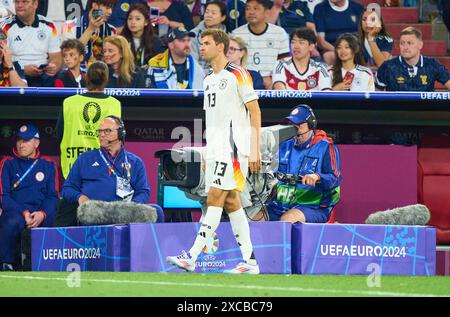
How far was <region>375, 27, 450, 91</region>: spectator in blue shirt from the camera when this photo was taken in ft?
39.5

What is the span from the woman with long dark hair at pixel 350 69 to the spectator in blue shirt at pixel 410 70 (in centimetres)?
18

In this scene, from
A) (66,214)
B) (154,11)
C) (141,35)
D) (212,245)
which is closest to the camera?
(212,245)

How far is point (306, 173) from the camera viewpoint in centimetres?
982

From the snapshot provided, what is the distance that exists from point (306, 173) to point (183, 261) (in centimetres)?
186

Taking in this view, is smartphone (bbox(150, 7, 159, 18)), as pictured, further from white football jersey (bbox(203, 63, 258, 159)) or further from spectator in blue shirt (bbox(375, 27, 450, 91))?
white football jersey (bbox(203, 63, 258, 159))

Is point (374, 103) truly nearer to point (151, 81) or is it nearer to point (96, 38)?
point (151, 81)

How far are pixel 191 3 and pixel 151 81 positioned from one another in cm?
201

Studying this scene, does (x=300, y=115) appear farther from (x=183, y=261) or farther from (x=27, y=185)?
(x=27, y=185)

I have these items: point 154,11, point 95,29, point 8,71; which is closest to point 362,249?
point 8,71

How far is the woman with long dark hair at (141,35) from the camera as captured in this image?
484 inches

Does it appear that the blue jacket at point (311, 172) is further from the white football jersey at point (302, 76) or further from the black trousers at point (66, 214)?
the white football jersey at point (302, 76)

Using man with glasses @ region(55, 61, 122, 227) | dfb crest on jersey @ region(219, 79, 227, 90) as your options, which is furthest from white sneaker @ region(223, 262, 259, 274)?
man with glasses @ region(55, 61, 122, 227)

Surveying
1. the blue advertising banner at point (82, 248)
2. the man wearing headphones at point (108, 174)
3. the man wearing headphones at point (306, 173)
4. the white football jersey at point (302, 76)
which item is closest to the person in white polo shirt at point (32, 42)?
the white football jersey at point (302, 76)

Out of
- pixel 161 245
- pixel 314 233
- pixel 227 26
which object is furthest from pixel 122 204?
pixel 227 26
